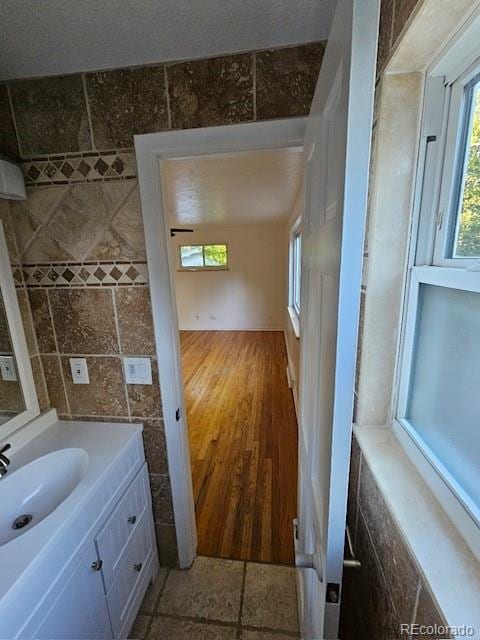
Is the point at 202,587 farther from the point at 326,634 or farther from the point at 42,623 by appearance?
the point at 326,634

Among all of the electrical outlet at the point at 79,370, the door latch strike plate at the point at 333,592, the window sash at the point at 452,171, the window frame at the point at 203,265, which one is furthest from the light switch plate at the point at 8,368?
the window frame at the point at 203,265

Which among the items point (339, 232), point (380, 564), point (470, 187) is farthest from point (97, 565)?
point (470, 187)

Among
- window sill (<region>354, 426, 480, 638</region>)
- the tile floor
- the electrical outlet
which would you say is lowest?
the tile floor

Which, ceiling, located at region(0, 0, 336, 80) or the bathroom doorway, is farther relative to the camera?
the bathroom doorway

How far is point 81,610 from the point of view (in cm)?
88

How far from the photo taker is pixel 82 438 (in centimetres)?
124

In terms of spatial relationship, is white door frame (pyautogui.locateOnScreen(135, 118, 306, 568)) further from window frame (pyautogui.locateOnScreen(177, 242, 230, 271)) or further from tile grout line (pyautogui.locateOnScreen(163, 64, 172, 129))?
window frame (pyautogui.locateOnScreen(177, 242, 230, 271))

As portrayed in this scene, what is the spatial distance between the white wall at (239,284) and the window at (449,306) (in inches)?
203

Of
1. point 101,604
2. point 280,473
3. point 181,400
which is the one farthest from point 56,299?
point 280,473

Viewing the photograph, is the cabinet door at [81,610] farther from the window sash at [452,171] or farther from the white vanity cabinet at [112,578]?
the window sash at [452,171]

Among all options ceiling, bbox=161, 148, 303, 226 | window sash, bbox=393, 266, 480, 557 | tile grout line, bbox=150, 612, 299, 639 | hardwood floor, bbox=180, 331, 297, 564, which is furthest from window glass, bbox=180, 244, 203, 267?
window sash, bbox=393, 266, 480, 557

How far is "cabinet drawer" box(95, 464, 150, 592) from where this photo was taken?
3.36 ft

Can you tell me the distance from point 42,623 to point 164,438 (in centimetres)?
67

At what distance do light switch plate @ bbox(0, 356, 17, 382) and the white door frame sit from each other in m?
0.63
